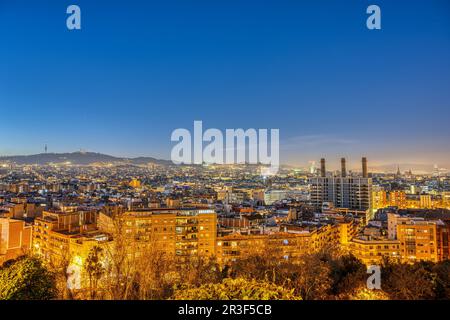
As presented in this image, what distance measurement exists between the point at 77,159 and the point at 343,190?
801 inches

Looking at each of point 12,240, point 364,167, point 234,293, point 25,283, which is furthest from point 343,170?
point 234,293

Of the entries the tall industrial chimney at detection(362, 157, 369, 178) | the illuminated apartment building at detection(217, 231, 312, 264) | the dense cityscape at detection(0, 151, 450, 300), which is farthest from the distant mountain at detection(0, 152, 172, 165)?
the tall industrial chimney at detection(362, 157, 369, 178)

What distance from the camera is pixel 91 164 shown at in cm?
2233

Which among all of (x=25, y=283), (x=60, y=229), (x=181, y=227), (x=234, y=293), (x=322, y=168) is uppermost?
(x=322, y=168)

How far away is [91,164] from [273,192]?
16703 millimetres

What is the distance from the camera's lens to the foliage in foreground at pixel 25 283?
117 inches

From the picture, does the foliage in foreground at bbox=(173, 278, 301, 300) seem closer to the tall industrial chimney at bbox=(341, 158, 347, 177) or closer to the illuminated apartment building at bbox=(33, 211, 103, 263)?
the illuminated apartment building at bbox=(33, 211, 103, 263)

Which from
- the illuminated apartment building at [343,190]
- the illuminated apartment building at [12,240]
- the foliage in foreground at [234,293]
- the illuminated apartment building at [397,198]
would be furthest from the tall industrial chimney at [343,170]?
the foliage in foreground at [234,293]

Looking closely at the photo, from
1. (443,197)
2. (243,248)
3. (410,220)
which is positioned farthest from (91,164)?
(443,197)

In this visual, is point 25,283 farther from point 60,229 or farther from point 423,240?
point 423,240

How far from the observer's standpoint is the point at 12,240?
27.8ft

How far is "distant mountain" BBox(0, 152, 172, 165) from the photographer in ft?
62.2

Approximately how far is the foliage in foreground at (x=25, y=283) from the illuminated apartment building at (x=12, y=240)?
5454 mm
